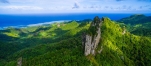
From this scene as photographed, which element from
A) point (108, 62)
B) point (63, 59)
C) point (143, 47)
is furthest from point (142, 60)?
point (63, 59)

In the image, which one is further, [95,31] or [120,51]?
[120,51]

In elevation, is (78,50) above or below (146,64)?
above

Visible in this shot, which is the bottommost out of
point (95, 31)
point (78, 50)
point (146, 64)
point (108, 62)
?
point (146, 64)

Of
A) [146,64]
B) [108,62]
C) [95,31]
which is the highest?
[95,31]

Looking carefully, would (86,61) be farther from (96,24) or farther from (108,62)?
(96,24)

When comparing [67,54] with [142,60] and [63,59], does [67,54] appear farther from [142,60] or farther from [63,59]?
[142,60]

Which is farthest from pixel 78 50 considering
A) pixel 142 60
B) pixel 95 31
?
pixel 142 60

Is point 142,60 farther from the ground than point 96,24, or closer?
closer

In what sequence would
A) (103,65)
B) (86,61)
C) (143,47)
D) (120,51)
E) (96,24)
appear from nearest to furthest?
(86,61)
(103,65)
(96,24)
(120,51)
(143,47)

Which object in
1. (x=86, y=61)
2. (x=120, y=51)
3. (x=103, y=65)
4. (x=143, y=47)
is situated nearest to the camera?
(x=86, y=61)
